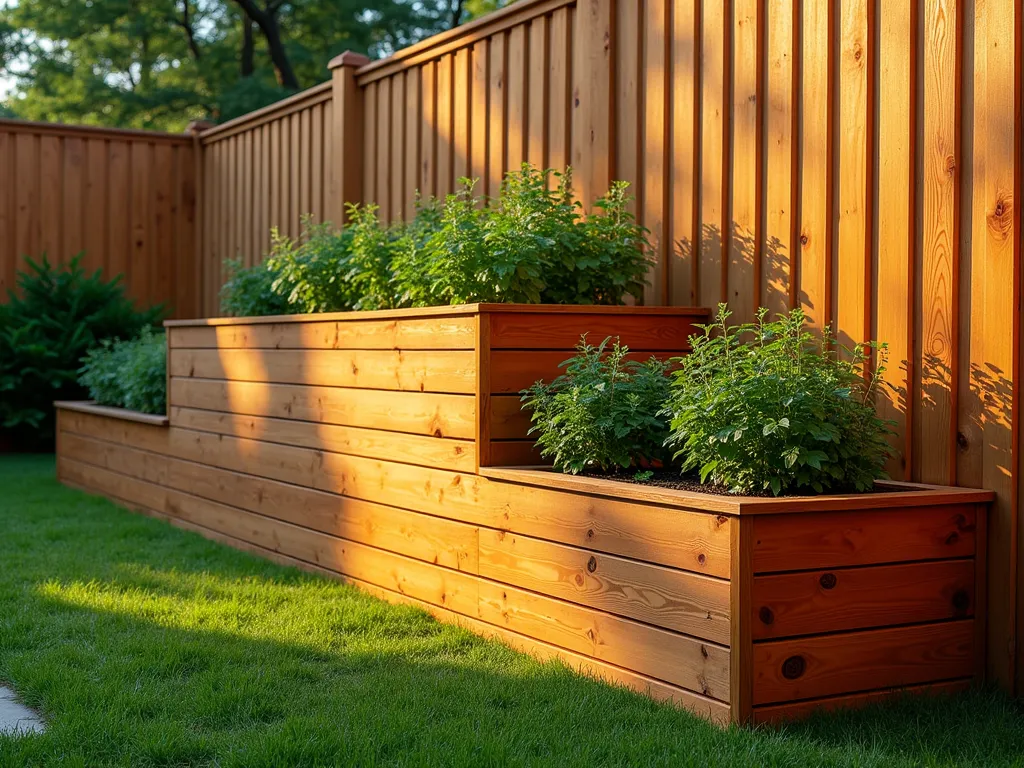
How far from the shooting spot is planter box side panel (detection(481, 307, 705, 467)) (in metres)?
4.12

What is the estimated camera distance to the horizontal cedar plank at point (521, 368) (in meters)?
4.13

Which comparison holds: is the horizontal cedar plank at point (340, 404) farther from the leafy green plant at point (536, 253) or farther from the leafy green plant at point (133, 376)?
the leafy green plant at point (133, 376)

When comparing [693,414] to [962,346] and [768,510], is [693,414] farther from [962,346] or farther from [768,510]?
[962,346]

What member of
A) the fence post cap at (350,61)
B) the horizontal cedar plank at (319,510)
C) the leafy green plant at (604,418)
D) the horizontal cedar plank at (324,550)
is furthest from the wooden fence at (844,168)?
the fence post cap at (350,61)

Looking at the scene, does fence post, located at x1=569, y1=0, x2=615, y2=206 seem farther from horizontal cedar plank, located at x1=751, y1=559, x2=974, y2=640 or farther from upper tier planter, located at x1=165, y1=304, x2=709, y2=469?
horizontal cedar plank, located at x1=751, y1=559, x2=974, y2=640

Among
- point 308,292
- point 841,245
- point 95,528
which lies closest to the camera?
point 841,245

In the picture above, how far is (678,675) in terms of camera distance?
A: 3.22 m

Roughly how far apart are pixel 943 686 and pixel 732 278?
1712 mm

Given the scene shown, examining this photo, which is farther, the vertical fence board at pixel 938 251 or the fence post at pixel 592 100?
the fence post at pixel 592 100

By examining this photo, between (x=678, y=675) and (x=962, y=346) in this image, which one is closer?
(x=678, y=675)

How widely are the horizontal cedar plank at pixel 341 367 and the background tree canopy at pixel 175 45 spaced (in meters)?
14.0

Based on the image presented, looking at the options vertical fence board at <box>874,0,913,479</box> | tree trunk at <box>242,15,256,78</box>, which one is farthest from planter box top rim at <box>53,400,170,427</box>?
tree trunk at <box>242,15,256,78</box>

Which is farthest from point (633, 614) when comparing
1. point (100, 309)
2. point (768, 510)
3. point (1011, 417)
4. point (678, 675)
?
point (100, 309)

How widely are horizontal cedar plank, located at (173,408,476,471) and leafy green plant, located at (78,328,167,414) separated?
828mm
